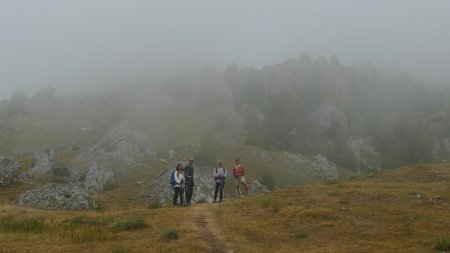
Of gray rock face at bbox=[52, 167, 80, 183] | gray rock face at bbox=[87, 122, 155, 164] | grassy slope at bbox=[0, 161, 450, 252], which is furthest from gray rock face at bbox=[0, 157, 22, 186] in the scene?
grassy slope at bbox=[0, 161, 450, 252]

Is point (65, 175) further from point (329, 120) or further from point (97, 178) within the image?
point (329, 120)

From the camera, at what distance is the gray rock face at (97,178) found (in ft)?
288

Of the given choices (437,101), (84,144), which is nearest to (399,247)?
(84,144)

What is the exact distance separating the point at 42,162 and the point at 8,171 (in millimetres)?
26380

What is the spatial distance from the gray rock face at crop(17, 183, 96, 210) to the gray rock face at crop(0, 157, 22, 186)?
24558mm

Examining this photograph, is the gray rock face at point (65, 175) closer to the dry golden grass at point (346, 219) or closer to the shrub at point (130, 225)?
the dry golden grass at point (346, 219)

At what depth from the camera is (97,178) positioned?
302 ft

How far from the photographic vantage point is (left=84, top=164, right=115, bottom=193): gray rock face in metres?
87.8

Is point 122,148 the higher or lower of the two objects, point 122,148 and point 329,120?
the lower

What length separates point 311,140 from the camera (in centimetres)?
17688

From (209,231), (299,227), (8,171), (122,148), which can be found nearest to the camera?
(209,231)

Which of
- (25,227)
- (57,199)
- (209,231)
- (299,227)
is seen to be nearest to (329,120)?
(57,199)

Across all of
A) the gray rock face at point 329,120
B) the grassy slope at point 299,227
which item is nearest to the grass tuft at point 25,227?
the grassy slope at point 299,227

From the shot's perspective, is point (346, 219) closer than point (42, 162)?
Yes
